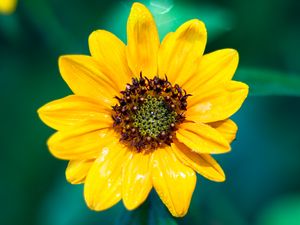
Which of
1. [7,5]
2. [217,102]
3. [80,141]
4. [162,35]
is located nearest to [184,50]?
[217,102]

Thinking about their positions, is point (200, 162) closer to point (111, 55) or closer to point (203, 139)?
point (203, 139)

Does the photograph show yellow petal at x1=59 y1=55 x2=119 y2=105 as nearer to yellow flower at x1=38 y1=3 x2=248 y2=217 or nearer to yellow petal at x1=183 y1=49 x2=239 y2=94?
yellow flower at x1=38 y1=3 x2=248 y2=217

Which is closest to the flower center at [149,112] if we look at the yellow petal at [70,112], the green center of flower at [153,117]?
the green center of flower at [153,117]

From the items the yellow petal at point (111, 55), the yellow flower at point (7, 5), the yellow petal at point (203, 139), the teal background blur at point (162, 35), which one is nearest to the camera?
the yellow petal at point (203, 139)

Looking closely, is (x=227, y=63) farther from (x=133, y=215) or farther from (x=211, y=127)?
(x=133, y=215)

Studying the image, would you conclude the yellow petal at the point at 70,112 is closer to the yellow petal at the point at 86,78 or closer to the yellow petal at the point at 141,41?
the yellow petal at the point at 86,78

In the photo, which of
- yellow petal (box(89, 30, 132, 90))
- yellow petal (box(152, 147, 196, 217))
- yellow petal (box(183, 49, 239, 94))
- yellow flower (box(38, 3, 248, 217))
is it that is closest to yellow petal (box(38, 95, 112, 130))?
yellow flower (box(38, 3, 248, 217))
